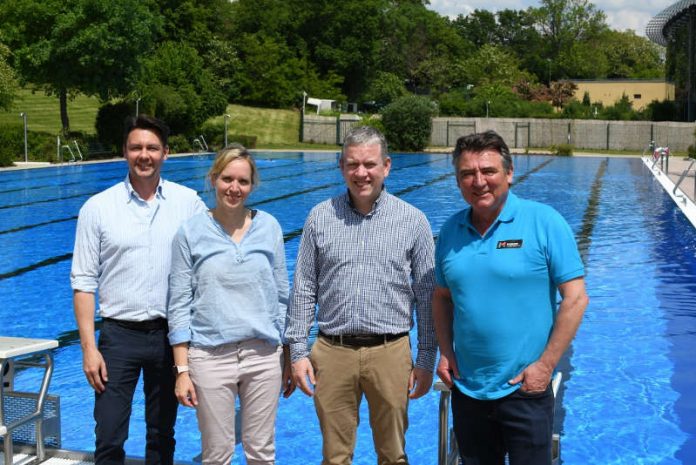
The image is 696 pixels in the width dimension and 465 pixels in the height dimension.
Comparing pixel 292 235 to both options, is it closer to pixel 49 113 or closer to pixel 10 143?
pixel 10 143

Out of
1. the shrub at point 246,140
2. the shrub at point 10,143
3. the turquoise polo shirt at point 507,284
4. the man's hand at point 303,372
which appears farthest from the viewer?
the shrub at point 246,140

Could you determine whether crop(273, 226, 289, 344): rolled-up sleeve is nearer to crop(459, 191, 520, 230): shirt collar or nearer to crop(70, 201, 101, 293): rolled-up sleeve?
crop(70, 201, 101, 293): rolled-up sleeve

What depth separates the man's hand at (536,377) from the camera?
8.39 ft

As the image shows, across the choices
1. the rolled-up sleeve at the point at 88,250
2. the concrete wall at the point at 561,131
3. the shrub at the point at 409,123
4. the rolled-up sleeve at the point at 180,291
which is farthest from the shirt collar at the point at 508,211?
the concrete wall at the point at 561,131

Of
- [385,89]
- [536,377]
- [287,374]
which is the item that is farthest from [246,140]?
[536,377]

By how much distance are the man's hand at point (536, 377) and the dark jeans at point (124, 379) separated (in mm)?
1459

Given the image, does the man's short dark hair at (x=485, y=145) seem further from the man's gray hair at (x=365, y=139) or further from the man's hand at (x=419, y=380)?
the man's hand at (x=419, y=380)

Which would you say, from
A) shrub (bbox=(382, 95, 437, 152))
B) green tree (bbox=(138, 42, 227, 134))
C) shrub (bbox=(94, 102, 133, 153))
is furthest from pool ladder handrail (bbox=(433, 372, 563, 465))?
shrub (bbox=(382, 95, 437, 152))

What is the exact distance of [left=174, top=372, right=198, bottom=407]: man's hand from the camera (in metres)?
3.02

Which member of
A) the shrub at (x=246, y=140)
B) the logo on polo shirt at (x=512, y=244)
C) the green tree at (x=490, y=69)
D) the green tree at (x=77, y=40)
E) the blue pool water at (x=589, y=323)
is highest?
the green tree at (x=490, y=69)

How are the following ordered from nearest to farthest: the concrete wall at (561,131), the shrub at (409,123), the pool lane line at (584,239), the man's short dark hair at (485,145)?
1. the man's short dark hair at (485,145)
2. the pool lane line at (584,239)
3. the shrub at (409,123)
4. the concrete wall at (561,131)

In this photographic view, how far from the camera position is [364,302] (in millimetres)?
2967

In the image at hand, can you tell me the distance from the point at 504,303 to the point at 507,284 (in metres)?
0.06

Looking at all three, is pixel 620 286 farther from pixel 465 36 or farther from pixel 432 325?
pixel 465 36
